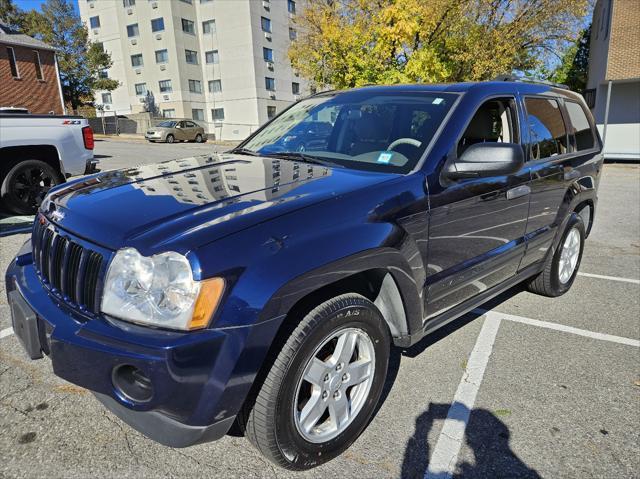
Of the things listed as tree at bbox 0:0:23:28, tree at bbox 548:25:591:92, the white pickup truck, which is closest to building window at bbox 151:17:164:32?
tree at bbox 0:0:23:28

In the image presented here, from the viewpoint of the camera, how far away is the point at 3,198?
252 inches

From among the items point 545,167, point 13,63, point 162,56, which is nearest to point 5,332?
point 545,167

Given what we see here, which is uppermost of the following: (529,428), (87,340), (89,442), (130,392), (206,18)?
(206,18)

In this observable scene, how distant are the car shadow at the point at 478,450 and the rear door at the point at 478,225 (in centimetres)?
60

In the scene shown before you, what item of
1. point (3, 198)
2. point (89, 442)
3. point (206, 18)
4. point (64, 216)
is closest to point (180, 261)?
point (64, 216)

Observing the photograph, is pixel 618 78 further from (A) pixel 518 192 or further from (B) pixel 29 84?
(B) pixel 29 84

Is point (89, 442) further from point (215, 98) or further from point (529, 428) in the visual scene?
point (215, 98)

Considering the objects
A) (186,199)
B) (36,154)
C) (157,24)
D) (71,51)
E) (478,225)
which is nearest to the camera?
(186,199)

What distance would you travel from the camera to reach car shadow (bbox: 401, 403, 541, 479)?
226cm

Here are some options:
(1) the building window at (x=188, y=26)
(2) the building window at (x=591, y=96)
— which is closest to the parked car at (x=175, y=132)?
(1) the building window at (x=188, y=26)

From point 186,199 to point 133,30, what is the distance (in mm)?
49558

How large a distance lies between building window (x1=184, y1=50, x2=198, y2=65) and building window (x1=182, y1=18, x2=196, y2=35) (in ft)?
5.66

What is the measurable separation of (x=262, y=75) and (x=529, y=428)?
44479mm

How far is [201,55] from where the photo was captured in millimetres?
45000
